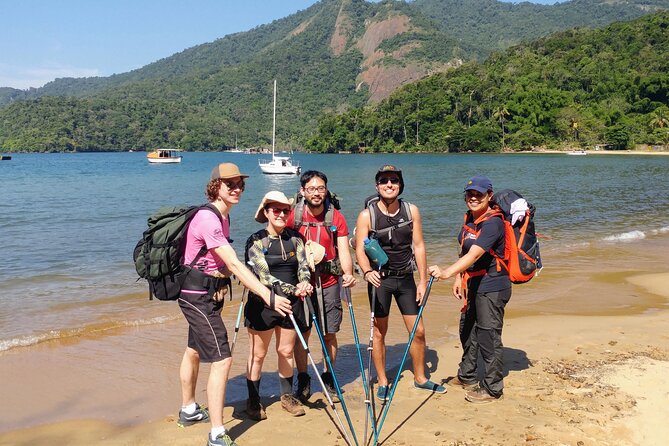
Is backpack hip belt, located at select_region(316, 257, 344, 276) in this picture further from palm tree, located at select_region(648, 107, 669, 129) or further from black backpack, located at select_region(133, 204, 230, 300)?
palm tree, located at select_region(648, 107, 669, 129)

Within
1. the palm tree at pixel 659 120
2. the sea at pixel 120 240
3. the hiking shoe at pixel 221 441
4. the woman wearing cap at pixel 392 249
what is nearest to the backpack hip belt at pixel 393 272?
the woman wearing cap at pixel 392 249

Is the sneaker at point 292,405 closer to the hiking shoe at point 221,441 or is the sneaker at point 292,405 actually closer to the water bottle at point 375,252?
the hiking shoe at point 221,441

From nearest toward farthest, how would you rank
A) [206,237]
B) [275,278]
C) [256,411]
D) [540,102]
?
[206,237] → [275,278] → [256,411] → [540,102]

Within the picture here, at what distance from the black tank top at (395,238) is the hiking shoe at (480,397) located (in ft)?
4.46

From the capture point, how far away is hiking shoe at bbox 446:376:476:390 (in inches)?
211

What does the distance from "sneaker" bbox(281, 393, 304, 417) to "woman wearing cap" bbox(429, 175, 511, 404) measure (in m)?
1.55

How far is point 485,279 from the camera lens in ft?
16.3

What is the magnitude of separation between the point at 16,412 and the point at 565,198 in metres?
28.5

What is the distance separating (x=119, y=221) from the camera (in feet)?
73.9

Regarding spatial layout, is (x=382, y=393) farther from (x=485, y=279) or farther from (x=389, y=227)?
(x=389, y=227)

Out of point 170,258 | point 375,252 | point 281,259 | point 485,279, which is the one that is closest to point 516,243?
point 485,279

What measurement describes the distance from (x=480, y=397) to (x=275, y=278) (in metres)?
2.24

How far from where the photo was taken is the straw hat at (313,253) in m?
4.50

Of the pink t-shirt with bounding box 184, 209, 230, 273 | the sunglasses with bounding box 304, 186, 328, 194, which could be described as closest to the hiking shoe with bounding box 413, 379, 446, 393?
the sunglasses with bounding box 304, 186, 328, 194
